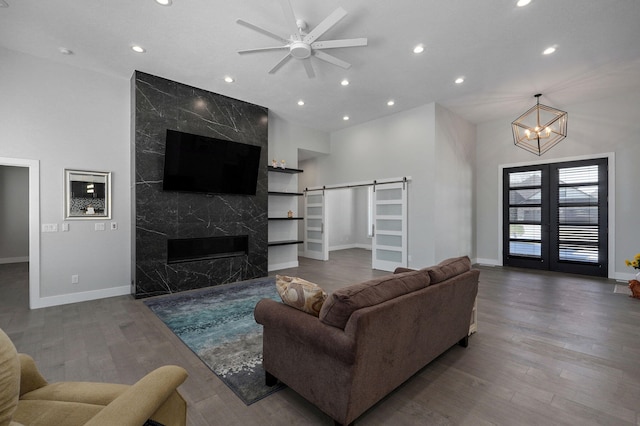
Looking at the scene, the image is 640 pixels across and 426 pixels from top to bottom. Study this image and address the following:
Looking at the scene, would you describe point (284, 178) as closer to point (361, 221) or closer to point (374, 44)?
point (374, 44)

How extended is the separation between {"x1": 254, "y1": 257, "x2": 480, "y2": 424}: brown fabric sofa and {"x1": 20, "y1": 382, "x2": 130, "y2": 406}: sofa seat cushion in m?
0.97

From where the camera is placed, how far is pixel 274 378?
7.33 ft

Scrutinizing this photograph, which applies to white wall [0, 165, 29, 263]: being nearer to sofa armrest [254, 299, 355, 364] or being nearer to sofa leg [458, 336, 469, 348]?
sofa armrest [254, 299, 355, 364]

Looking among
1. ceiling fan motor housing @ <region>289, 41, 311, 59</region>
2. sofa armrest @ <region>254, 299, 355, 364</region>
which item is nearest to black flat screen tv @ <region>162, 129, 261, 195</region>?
ceiling fan motor housing @ <region>289, 41, 311, 59</region>

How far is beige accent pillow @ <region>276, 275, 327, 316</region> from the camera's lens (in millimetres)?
1945

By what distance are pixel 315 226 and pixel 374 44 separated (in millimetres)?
5466

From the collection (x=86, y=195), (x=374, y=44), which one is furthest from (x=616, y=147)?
(x=86, y=195)

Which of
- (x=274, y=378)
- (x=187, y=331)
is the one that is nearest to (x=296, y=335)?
(x=274, y=378)

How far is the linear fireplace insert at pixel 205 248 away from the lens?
5023 millimetres

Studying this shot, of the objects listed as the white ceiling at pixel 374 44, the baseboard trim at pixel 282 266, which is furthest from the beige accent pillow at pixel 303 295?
the baseboard trim at pixel 282 266

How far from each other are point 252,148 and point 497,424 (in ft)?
18.0

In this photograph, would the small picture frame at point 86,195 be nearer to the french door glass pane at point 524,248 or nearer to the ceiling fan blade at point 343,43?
the ceiling fan blade at point 343,43

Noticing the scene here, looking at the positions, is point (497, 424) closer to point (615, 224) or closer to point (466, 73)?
point (466, 73)

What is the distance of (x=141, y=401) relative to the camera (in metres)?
1.06
